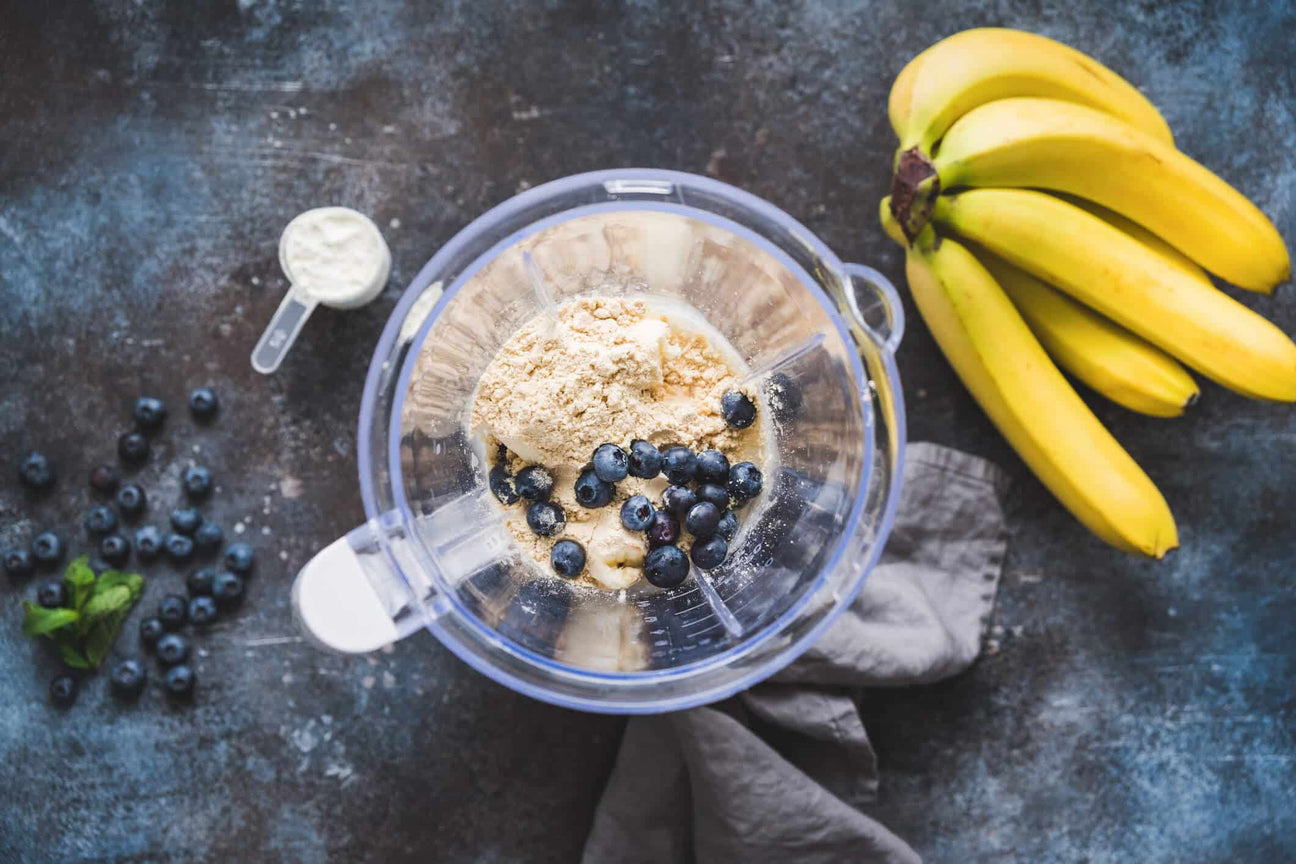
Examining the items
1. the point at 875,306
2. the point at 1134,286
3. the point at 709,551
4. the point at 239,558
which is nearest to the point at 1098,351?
the point at 1134,286

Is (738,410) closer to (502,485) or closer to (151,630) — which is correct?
(502,485)

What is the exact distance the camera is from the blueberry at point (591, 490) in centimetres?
110

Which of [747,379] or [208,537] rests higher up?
[747,379]

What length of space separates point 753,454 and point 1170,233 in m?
0.70

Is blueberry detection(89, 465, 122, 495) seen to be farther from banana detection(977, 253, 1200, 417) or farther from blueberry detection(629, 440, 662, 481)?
banana detection(977, 253, 1200, 417)

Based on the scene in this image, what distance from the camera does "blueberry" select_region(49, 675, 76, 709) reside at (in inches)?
57.4

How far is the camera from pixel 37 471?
147cm

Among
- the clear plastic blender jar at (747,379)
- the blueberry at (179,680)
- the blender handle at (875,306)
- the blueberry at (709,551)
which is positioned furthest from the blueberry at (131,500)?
the blender handle at (875,306)

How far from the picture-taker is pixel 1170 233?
4.43 feet

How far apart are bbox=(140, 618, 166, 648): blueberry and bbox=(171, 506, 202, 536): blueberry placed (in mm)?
142

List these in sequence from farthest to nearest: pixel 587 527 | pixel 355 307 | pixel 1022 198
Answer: pixel 355 307 < pixel 1022 198 < pixel 587 527

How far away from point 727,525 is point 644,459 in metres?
0.14

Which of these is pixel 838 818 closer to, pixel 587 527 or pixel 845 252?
pixel 587 527

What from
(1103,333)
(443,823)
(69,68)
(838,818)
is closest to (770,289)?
(1103,333)
